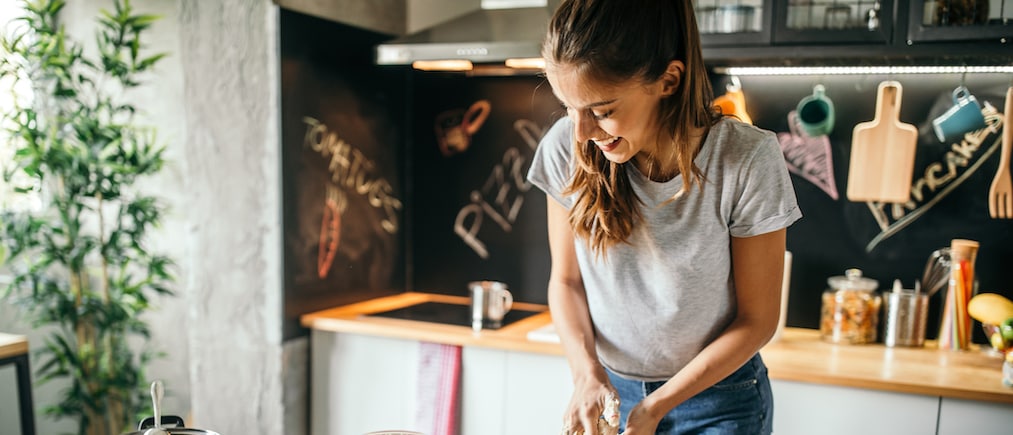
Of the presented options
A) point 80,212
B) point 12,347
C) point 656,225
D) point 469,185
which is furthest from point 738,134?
point 80,212

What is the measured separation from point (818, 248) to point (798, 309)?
0.19m

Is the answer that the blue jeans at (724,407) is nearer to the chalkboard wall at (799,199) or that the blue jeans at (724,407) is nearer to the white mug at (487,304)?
the white mug at (487,304)

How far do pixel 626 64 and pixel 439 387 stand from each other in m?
1.34

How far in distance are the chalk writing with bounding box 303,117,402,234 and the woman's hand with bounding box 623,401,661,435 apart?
143 centimetres

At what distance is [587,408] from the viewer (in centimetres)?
120

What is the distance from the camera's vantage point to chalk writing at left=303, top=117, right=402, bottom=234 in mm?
2338

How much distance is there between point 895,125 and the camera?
2166 millimetres

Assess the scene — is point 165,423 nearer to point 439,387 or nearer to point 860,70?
point 439,387

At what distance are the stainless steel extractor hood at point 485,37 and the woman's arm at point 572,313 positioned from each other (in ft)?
2.56

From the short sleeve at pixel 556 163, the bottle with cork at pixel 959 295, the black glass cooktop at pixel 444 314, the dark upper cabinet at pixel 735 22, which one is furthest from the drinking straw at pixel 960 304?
the short sleeve at pixel 556 163

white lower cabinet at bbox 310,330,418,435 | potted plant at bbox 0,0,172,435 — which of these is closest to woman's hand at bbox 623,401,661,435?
white lower cabinet at bbox 310,330,418,435

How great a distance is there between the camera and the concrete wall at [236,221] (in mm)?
2223

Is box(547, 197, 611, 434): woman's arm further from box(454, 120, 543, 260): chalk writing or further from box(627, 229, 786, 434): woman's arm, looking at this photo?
box(454, 120, 543, 260): chalk writing

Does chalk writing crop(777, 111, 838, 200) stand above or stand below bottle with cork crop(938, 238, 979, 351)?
above
